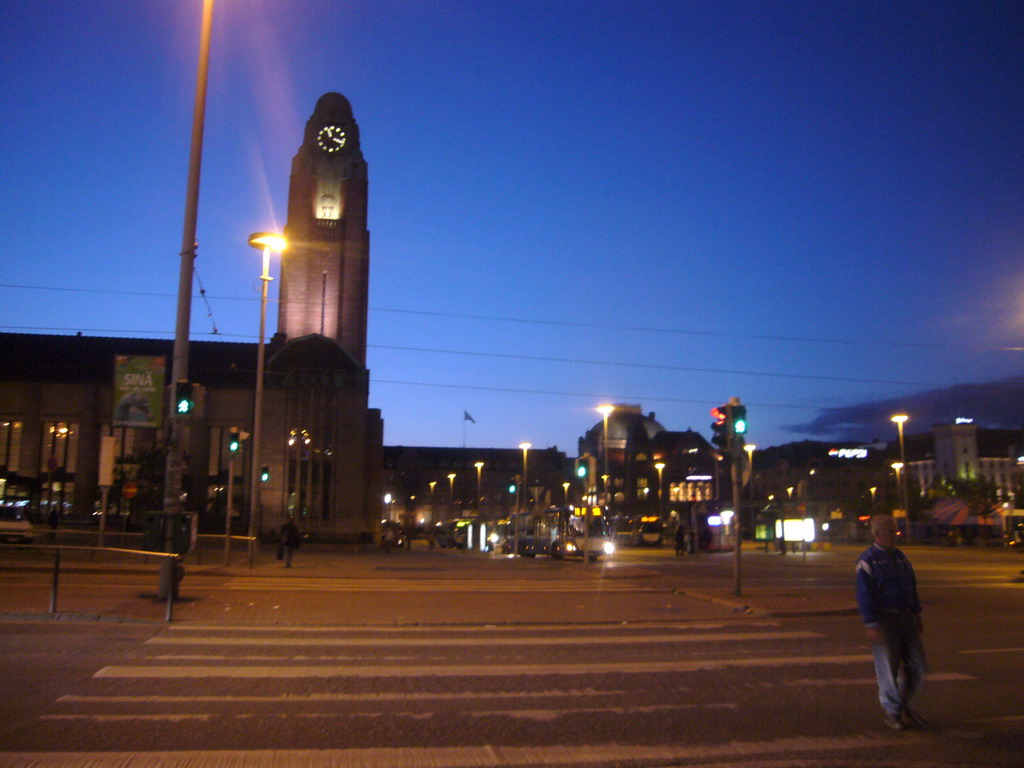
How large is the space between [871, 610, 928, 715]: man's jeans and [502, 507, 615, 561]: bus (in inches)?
1322

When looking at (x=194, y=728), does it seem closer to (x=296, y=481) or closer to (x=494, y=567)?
(x=494, y=567)

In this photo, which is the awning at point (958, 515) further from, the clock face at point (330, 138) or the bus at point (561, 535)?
the clock face at point (330, 138)

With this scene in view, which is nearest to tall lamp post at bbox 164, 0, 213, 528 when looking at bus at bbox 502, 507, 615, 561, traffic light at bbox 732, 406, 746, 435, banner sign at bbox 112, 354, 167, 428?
banner sign at bbox 112, 354, 167, 428

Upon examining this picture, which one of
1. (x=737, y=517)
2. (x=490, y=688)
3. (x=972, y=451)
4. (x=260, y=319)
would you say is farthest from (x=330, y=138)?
(x=972, y=451)

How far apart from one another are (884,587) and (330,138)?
77234 millimetres

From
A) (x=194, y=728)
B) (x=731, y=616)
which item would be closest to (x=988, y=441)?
(x=731, y=616)

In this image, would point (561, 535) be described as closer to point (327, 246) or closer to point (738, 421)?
point (738, 421)

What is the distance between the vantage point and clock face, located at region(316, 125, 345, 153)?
77.3 meters

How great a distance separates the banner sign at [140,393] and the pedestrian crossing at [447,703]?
744cm

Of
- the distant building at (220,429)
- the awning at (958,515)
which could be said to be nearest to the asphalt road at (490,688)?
the distant building at (220,429)

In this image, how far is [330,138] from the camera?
255ft

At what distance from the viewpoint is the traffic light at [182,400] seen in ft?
50.7

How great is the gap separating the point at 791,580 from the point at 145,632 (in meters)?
18.6

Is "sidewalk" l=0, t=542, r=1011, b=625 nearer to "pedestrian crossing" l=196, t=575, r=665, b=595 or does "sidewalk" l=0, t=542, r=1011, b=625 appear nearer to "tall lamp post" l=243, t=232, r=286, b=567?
"pedestrian crossing" l=196, t=575, r=665, b=595
